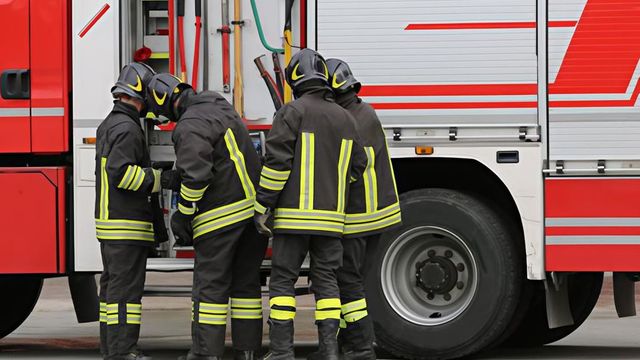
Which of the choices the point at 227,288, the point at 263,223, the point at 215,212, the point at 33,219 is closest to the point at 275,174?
the point at 263,223

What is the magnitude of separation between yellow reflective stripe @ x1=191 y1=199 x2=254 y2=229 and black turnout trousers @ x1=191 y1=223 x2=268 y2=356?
0.09 meters

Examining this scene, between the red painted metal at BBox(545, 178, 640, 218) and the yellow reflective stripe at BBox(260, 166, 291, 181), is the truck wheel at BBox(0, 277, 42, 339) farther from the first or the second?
the red painted metal at BBox(545, 178, 640, 218)

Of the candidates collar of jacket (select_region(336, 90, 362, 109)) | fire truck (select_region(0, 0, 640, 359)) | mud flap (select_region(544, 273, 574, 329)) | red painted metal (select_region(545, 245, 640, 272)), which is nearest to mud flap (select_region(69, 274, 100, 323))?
fire truck (select_region(0, 0, 640, 359))

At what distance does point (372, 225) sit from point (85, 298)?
2.28 meters

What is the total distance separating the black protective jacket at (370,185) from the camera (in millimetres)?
8406

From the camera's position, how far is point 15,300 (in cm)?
1033

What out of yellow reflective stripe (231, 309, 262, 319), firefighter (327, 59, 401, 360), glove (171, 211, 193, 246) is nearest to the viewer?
glove (171, 211, 193, 246)

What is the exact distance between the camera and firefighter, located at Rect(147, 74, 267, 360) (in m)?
8.22

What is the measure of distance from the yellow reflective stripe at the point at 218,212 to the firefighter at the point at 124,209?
1.22ft

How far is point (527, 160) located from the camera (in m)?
8.51

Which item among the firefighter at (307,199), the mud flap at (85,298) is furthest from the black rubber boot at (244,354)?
the mud flap at (85,298)

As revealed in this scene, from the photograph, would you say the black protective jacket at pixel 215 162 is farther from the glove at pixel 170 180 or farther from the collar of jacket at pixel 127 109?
the collar of jacket at pixel 127 109

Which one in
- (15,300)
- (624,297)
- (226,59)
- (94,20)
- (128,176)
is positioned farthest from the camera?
(15,300)

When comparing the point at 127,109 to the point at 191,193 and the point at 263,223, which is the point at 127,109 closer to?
the point at 191,193
